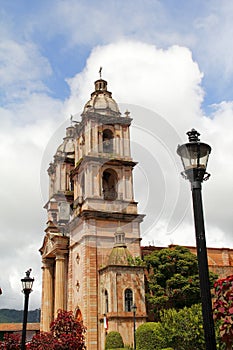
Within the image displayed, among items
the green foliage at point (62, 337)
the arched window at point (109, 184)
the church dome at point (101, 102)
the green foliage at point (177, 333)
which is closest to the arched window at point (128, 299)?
the green foliage at point (62, 337)

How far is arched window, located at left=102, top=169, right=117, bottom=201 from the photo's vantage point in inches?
1517

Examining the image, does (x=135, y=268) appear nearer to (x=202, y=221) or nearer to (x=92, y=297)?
(x=92, y=297)

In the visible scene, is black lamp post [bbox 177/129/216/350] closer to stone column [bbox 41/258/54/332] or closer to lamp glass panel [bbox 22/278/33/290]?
lamp glass panel [bbox 22/278/33/290]

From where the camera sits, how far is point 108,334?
96.8 feet

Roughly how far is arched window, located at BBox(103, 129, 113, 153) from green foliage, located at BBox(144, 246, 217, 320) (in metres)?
11.2

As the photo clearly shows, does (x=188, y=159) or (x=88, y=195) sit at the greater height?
(x=88, y=195)

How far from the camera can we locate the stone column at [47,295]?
42.8 m

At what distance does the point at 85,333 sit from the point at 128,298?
168 inches

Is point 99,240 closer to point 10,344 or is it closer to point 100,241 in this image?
point 100,241

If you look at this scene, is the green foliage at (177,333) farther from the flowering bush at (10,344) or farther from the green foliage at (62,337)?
the flowering bush at (10,344)

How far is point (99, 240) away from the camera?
34.9 metres

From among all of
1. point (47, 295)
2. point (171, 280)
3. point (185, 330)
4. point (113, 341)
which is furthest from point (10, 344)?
point (47, 295)

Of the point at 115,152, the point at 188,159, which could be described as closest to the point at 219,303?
the point at 188,159

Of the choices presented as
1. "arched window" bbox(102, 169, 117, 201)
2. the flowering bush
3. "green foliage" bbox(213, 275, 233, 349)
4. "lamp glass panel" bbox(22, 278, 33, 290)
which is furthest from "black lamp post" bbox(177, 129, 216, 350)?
"arched window" bbox(102, 169, 117, 201)
